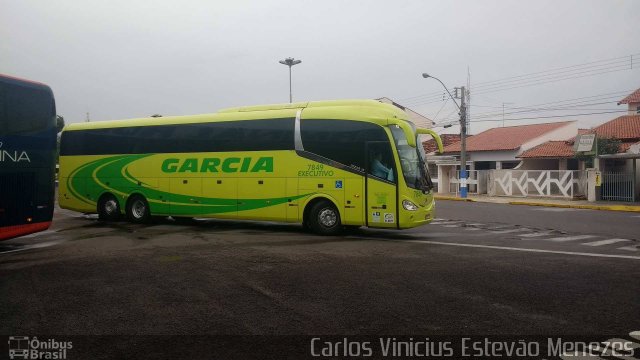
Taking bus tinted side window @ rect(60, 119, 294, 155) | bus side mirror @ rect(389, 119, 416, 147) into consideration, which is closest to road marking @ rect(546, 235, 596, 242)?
bus side mirror @ rect(389, 119, 416, 147)

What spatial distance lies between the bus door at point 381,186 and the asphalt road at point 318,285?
0.59m

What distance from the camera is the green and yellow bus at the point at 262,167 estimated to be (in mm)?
12180

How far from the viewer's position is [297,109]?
1344cm

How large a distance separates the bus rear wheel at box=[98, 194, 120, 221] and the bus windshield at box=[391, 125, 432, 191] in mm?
9841

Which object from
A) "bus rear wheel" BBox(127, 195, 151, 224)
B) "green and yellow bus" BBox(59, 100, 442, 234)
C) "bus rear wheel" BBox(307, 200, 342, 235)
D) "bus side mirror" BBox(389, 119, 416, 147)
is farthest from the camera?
"bus rear wheel" BBox(127, 195, 151, 224)

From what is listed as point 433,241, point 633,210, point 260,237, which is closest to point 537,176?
point 633,210

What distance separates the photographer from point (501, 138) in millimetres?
41000

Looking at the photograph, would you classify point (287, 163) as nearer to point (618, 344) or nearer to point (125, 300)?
point (125, 300)

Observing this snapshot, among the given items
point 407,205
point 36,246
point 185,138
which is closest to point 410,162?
point 407,205

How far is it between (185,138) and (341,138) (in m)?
5.22

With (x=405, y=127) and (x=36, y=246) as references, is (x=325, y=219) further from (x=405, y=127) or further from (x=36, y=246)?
(x=36, y=246)

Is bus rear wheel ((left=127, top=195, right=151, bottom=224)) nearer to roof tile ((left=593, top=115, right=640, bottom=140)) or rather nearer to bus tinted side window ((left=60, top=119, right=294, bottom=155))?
bus tinted side window ((left=60, top=119, right=294, bottom=155))

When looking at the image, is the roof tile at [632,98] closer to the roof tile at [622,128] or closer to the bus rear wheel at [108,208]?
the roof tile at [622,128]

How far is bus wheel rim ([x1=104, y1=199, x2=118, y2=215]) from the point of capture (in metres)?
16.3
